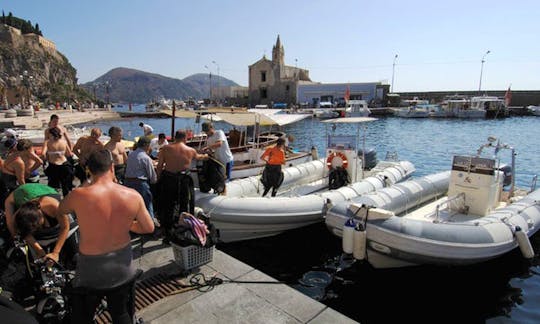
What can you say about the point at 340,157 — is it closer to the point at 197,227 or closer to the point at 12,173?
the point at 197,227

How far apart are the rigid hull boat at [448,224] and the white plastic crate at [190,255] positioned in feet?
9.10

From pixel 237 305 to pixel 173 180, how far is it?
7.35ft

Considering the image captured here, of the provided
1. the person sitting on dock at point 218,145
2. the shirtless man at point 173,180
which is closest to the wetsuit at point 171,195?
the shirtless man at point 173,180

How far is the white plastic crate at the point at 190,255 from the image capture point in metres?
4.29

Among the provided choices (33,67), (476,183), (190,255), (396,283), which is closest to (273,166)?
(396,283)

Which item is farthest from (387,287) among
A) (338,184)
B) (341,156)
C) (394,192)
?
(341,156)

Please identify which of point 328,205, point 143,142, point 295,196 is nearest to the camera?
point 143,142

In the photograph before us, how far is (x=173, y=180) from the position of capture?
202 inches

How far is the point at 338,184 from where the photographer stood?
9.56 meters

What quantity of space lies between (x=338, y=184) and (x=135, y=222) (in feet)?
24.5

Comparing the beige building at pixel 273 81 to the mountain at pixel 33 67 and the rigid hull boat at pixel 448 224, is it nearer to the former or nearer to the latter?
the mountain at pixel 33 67

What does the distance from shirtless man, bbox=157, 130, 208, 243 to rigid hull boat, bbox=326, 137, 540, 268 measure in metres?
2.98

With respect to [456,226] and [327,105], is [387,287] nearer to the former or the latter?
[456,226]

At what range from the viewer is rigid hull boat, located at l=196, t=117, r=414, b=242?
23.5ft
